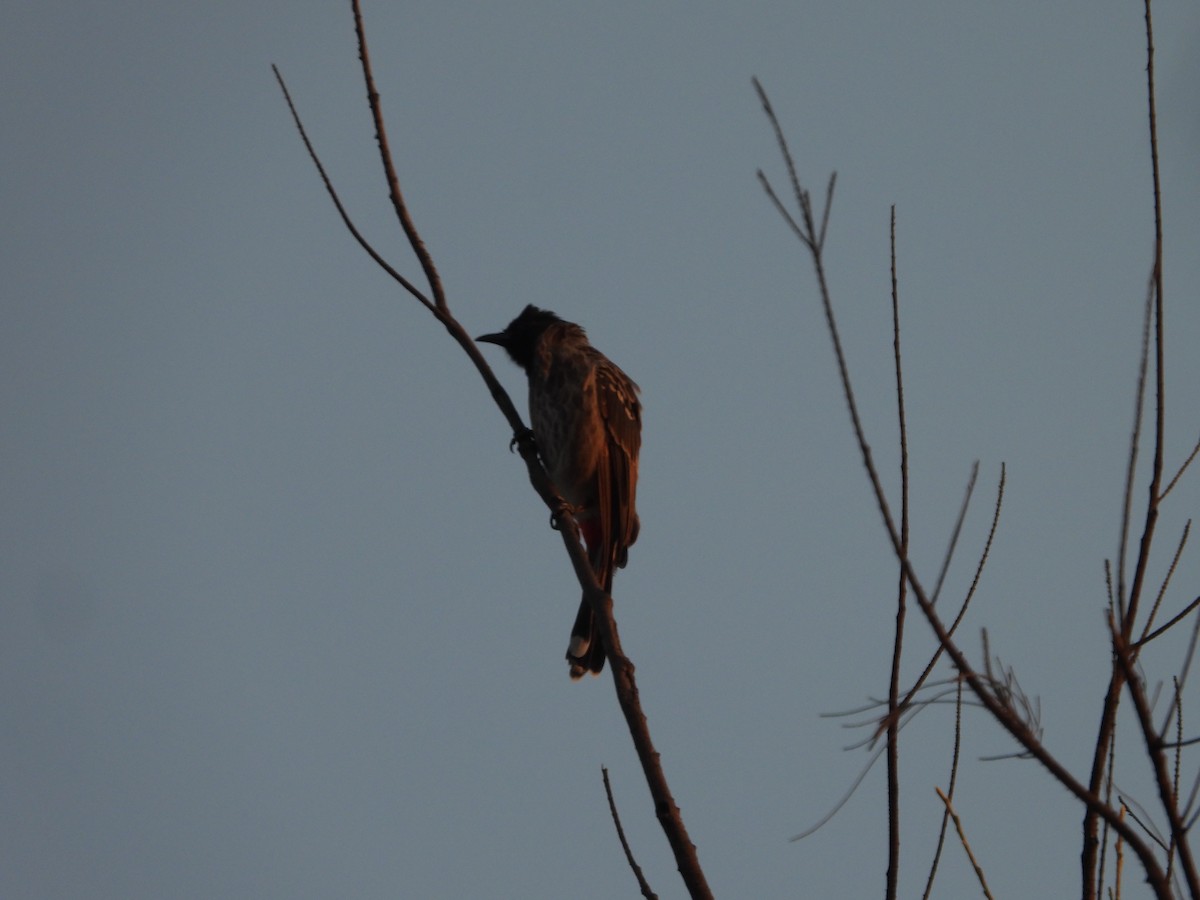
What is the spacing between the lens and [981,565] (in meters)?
2.82

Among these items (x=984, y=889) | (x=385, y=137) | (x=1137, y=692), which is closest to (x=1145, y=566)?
(x=1137, y=692)

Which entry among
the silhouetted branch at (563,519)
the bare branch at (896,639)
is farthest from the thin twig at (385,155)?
the bare branch at (896,639)

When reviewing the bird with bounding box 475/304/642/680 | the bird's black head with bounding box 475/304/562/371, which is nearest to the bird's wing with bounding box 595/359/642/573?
the bird with bounding box 475/304/642/680

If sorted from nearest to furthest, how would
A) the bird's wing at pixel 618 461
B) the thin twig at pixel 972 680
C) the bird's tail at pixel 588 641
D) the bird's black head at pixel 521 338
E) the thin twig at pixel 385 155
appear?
the thin twig at pixel 972 680 < the thin twig at pixel 385 155 < the bird's tail at pixel 588 641 < the bird's wing at pixel 618 461 < the bird's black head at pixel 521 338

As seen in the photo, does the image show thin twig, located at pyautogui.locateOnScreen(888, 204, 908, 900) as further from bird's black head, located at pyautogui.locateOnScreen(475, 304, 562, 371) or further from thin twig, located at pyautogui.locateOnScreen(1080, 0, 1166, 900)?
bird's black head, located at pyautogui.locateOnScreen(475, 304, 562, 371)

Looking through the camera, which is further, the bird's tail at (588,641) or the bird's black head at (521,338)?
the bird's black head at (521,338)

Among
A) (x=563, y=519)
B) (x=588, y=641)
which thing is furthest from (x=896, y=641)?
(x=588, y=641)

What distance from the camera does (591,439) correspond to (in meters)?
5.75

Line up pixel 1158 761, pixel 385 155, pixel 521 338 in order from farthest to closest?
pixel 521 338
pixel 385 155
pixel 1158 761

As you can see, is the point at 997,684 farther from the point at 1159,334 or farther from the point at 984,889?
the point at 1159,334

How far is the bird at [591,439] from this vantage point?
5.72 meters

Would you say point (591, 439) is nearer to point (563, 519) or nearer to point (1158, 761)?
point (563, 519)

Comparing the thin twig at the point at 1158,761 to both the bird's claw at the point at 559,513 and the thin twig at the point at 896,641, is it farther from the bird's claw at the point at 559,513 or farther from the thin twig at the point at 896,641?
the bird's claw at the point at 559,513

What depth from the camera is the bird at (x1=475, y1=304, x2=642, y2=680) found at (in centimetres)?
572
